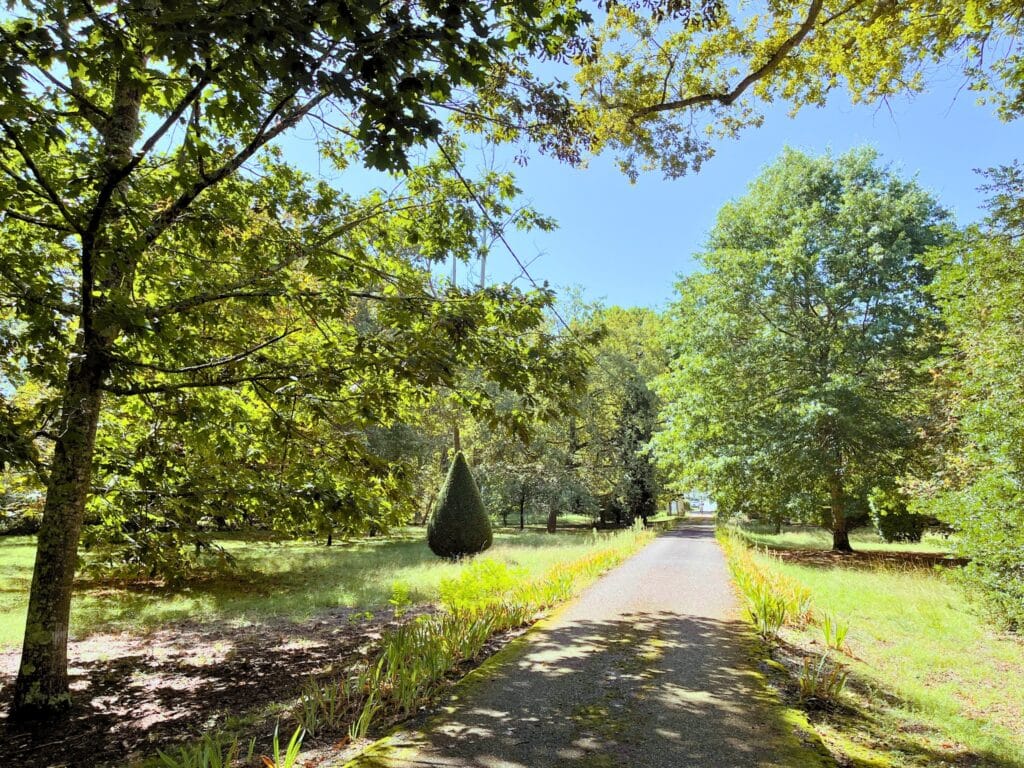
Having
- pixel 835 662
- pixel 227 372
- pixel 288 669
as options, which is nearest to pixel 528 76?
pixel 227 372

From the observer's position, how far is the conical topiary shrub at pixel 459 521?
16.0 metres

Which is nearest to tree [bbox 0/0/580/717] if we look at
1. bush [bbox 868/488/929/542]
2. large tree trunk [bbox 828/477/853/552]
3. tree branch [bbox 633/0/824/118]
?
tree branch [bbox 633/0/824/118]

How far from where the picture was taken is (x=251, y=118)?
11.1ft

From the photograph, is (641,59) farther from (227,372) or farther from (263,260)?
(227,372)

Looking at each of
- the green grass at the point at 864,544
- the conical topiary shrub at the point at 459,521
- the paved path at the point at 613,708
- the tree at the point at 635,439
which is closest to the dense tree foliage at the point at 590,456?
the tree at the point at 635,439

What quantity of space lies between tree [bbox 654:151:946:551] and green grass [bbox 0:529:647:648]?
19.9ft

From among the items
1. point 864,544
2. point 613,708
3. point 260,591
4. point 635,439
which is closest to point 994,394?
point 613,708

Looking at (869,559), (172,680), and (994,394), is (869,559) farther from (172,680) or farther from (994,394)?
(172,680)

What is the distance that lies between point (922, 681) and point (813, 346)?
1168cm

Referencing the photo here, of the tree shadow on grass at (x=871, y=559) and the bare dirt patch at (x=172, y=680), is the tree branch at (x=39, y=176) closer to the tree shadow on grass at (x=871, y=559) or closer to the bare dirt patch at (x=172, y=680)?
the bare dirt patch at (x=172, y=680)

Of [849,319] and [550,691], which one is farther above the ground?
[849,319]

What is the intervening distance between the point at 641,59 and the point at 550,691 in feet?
24.5

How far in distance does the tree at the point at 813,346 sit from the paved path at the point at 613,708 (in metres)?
9.50

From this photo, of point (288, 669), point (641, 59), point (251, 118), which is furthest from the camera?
point (641, 59)
